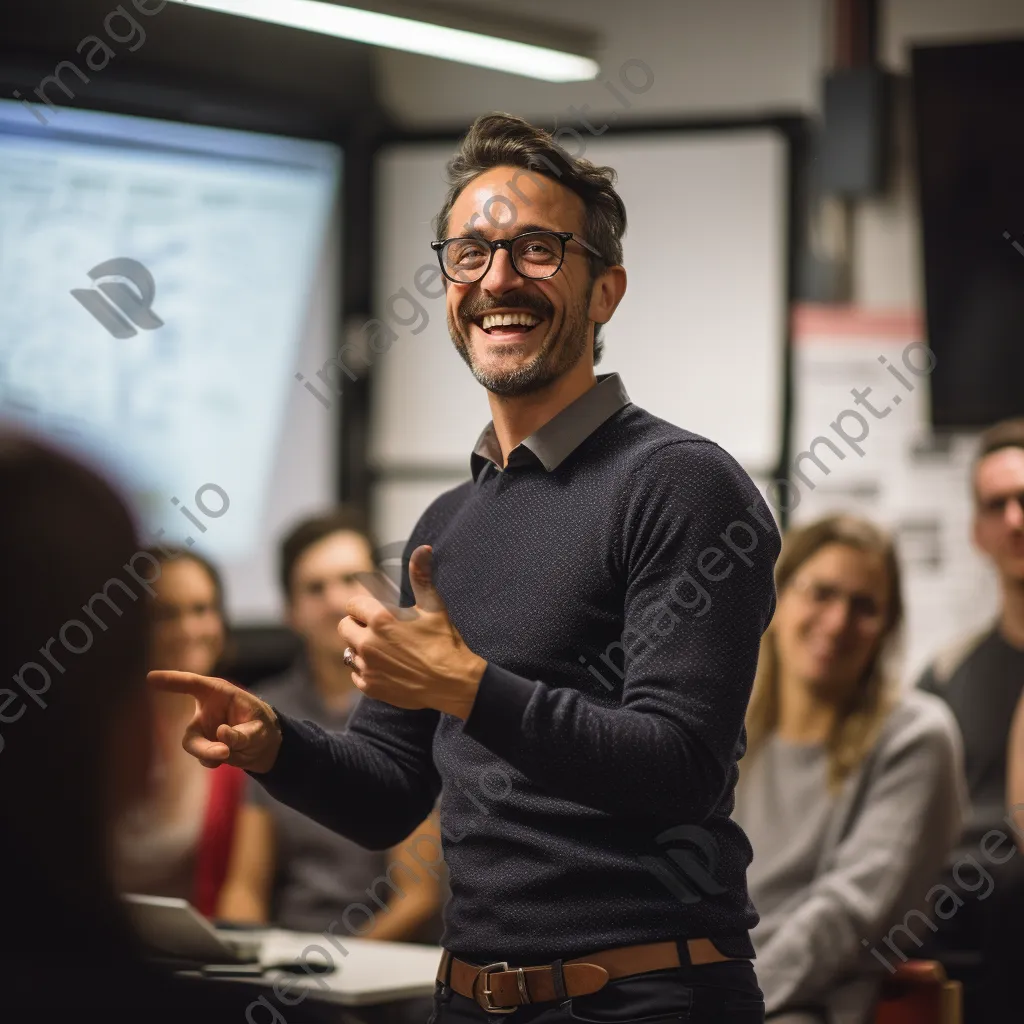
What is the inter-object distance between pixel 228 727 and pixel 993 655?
2.52 metres

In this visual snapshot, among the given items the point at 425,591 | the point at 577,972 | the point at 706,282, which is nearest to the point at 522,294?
the point at 425,591

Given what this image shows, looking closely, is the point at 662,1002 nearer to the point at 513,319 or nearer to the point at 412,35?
the point at 513,319

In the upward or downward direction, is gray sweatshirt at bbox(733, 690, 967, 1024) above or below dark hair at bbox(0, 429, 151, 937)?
below

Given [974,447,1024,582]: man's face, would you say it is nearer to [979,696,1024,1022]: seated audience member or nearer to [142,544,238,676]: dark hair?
[979,696,1024,1022]: seated audience member

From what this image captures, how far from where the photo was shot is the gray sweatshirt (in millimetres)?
2496

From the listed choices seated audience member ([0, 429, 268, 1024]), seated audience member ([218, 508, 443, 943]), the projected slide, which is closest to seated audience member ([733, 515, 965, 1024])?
seated audience member ([218, 508, 443, 943])

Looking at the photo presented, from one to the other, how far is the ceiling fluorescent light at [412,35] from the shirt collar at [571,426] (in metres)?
1.73

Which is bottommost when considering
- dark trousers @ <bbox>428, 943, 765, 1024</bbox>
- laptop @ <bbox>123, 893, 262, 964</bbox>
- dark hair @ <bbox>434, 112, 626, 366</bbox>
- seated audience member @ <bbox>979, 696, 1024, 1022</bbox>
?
seated audience member @ <bbox>979, 696, 1024, 1022</bbox>

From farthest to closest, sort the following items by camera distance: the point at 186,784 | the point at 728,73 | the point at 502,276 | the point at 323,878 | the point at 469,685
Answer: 1. the point at 728,73
2. the point at 323,878
3. the point at 186,784
4. the point at 502,276
5. the point at 469,685

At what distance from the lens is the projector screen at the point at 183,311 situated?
3631 millimetres

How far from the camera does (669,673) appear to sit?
Answer: 1348mm

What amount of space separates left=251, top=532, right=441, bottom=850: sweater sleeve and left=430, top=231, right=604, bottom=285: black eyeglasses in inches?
14.2

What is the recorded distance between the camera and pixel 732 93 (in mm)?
4145

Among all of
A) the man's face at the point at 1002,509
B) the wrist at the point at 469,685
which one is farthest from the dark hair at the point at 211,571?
the wrist at the point at 469,685
